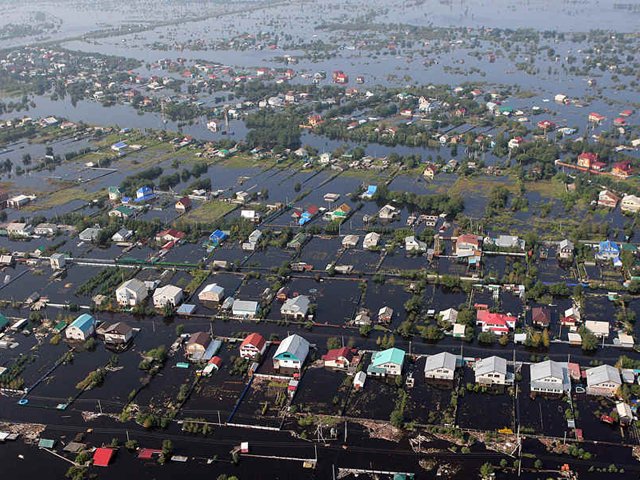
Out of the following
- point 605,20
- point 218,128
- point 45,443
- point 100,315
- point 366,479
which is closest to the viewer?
point 366,479

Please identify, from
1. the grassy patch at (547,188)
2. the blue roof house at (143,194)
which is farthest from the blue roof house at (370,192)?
the blue roof house at (143,194)

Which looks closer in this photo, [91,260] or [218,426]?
[218,426]

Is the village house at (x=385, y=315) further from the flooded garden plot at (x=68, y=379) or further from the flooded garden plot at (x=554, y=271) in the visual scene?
the flooded garden plot at (x=68, y=379)

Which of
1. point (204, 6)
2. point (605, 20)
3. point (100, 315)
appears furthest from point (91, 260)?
point (204, 6)

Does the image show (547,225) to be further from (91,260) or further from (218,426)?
(91,260)

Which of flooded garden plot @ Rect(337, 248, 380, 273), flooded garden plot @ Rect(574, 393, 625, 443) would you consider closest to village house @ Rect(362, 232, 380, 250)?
flooded garden plot @ Rect(337, 248, 380, 273)

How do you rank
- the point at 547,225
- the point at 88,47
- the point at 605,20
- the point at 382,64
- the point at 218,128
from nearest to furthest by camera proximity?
the point at 547,225 < the point at 218,128 < the point at 382,64 < the point at 88,47 < the point at 605,20
